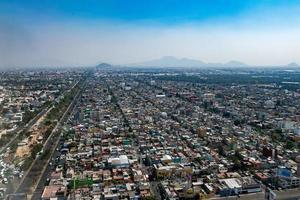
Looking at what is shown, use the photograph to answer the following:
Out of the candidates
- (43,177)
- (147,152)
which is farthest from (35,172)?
(147,152)

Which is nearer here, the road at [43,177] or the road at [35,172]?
the road at [43,177]

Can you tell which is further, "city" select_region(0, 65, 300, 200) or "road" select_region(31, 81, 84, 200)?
"city" select_region(0, 65, 300, 200)

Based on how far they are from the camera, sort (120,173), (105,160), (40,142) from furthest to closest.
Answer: (40,142) < (105,160) < (120,173)

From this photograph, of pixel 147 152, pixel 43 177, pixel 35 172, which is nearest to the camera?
pixel 43 177

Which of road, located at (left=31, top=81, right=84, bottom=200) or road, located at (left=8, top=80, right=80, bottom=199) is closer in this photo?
road, located at (left=31, top=81, right=84, bottom=200)

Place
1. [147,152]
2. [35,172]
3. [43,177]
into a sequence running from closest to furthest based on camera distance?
[43,177], [35,172], [147,152]

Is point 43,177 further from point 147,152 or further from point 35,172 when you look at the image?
point 147,152

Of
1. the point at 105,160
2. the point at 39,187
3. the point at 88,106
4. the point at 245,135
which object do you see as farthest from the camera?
the point at 88,106

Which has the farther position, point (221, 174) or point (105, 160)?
point (105, 160)

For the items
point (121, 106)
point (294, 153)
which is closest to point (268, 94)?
point (121, 106)

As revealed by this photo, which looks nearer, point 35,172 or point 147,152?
point 35,172

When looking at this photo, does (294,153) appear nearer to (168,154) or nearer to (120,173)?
(168,154)
